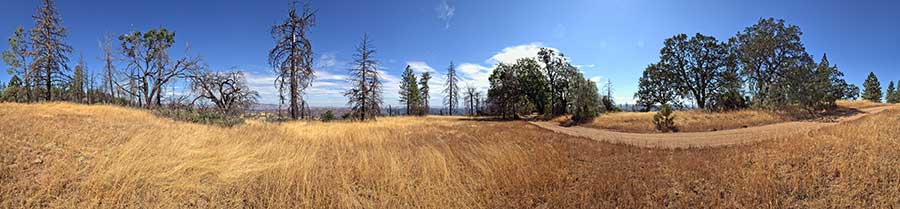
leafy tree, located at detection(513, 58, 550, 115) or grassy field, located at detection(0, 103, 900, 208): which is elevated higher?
leafy tree, located at detection(513, 58, 550, 115)

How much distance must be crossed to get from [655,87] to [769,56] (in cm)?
878

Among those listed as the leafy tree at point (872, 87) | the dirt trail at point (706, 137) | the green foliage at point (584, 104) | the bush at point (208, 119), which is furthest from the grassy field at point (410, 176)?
the leafy tree at point (872, 87)

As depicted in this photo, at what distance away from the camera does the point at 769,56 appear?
22.3 meters

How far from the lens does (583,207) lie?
12.1 ft

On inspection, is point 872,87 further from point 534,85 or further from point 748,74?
point 534,85

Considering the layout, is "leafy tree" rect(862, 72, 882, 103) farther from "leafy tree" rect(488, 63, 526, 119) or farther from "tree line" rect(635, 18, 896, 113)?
"leafy tree" rect(488, 63, 526, 119)

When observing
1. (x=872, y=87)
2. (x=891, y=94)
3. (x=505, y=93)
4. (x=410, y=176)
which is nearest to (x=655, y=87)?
(x=505, y=93)

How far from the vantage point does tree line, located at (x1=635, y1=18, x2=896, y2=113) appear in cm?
1881

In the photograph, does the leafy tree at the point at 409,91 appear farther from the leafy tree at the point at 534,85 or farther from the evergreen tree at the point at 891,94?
the evergreen tree at the point at 891,94

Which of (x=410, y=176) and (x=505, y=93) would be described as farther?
Answer: (x=505, y=93)

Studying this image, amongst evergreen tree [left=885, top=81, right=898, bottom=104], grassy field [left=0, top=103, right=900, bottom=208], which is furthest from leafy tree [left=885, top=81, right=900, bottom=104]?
grassy field [left=0, top=103, right=900, bottom=208]

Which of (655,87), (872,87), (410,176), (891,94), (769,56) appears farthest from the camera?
(891,94)

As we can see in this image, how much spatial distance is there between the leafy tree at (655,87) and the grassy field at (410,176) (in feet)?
83.1

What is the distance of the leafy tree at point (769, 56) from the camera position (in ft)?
68.3
